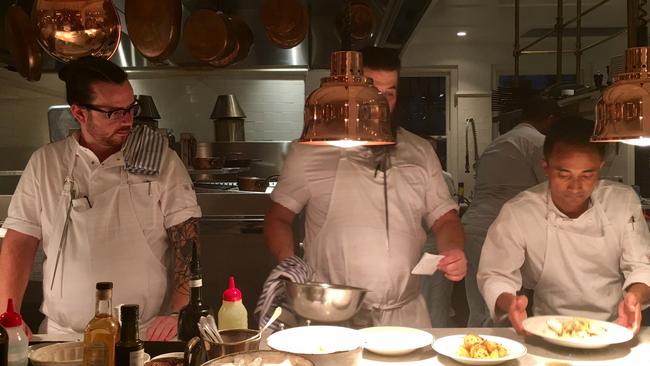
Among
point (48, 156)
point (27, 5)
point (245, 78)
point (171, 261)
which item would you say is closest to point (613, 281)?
point (171, 261)

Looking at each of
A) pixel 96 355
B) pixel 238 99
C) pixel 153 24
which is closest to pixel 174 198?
pixel 96 355

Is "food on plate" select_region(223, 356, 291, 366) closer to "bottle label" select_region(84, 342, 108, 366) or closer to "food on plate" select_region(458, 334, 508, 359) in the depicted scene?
"bottle label" select_region(84, 342, 108, 366)

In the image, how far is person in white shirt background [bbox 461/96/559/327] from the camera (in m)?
4.05

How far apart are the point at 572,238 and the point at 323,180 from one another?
3.16 feet

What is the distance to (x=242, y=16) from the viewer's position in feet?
15.0

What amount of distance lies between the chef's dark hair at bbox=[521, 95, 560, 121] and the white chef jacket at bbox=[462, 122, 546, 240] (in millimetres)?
64

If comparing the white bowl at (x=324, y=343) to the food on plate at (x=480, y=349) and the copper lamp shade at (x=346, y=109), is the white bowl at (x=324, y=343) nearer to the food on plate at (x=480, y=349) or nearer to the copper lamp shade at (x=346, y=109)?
the food on plate at (x=480, y=349)

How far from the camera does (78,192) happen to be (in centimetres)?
237

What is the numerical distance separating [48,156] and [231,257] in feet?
5.55

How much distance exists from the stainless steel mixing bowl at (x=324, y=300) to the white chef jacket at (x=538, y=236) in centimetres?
76

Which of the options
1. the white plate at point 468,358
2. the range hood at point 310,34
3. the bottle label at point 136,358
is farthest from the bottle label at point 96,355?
the range hood at point 310,34

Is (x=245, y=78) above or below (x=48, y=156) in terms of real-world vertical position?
→ above

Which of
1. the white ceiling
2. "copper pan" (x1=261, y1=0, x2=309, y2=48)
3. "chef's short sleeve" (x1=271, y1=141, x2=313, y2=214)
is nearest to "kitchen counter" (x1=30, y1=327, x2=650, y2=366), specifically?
"chef's short sleeve" (x1=271, y1=141, x2=313, y2=214)

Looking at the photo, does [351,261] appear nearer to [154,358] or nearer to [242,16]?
[154,358]
